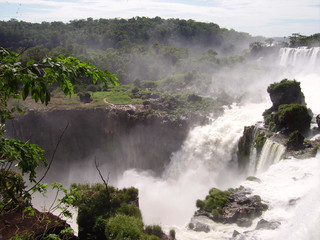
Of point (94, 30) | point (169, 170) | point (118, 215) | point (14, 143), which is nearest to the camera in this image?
point (14, 143)

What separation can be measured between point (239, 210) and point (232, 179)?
9601 mm

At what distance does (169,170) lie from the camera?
31.1 m

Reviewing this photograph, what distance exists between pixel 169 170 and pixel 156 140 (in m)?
4.02

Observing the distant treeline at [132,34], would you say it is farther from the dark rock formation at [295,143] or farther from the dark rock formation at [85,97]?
the dark rock formation at [295,143]

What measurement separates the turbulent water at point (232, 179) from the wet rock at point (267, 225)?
0.23 metres

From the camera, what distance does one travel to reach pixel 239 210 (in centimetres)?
1588

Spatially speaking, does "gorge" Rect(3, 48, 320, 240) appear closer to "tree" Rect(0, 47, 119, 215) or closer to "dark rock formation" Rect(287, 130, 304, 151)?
"dark rock formation" Rect(287, 130, 304, 151)

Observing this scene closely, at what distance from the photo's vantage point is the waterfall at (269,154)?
1953 centimetres

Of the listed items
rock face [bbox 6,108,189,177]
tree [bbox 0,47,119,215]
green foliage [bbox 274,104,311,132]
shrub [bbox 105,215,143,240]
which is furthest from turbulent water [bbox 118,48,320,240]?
tree [bbox 0,47,119,215]

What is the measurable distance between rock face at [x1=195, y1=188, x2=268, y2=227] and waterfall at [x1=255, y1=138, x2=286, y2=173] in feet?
12.7

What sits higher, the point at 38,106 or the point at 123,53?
the point at 123,53

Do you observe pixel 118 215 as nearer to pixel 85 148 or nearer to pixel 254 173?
pixel 254 173

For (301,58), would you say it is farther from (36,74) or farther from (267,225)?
(36,74)

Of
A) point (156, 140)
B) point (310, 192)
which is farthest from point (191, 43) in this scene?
point (310, 192)
